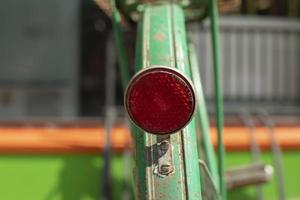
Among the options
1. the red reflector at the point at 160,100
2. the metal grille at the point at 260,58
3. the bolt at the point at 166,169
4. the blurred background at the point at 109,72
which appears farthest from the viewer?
the metal grille at the point at 260,58

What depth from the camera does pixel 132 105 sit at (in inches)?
59.3

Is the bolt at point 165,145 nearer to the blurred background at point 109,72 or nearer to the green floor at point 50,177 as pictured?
the green floor at point 50,177

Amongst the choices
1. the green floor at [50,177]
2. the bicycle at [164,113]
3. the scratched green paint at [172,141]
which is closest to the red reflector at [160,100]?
the bicycle at [164,113]

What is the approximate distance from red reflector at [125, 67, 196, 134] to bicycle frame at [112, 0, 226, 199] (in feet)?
0.28

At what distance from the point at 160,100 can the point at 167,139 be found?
13 cm

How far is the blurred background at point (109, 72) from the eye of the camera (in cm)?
291

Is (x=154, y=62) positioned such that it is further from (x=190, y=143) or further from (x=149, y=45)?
(x=190, y=143)

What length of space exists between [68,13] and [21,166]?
2.39 m

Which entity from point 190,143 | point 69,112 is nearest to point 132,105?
point 190,143

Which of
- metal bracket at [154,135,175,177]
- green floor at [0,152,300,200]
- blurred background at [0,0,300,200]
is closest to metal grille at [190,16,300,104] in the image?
blurred background at [0,0,300,200]

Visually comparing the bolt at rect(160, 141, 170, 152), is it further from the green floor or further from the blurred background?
the blurred background

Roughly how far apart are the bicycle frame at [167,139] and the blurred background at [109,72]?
906 mm

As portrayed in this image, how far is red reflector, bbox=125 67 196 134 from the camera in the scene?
149 cm

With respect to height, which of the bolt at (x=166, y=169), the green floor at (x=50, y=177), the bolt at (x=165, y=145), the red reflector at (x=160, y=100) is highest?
the red reflector at (x=160, y=100)
